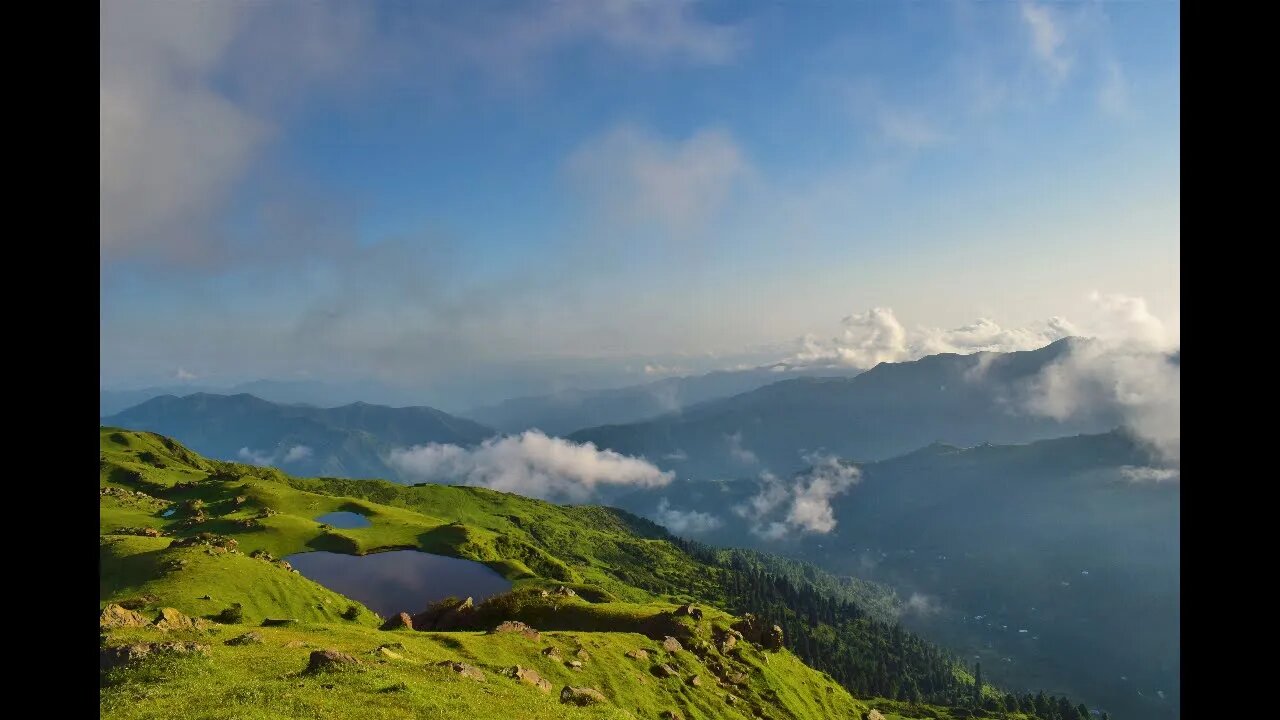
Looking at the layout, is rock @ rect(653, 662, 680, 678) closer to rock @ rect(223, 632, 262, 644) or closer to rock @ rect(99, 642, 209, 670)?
rock @ rect(223, 632, 262, 644)

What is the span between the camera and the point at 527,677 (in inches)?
1816

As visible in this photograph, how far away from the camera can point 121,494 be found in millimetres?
177750

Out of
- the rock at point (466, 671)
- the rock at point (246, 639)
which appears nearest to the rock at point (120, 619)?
the rock at point (246, 639)

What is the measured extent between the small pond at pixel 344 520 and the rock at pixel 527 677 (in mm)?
138470

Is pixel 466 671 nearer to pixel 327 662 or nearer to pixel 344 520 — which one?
pixel 327 662

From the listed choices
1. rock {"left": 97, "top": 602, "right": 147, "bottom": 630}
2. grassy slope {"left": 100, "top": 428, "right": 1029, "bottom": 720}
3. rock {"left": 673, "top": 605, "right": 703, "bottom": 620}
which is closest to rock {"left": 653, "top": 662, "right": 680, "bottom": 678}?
grassy slope {"left": 100, "top": 428, "right": 1029, "bottom": 720}

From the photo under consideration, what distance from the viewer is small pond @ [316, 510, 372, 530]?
17030cm

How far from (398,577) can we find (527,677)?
345 ft

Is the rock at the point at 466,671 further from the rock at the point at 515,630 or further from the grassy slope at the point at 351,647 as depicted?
the rock at the point at 515,630

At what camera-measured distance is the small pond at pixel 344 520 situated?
559ft

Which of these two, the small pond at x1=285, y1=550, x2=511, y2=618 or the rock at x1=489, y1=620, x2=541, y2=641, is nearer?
the rock at x1=489, y1=620, x2=541, y2=641

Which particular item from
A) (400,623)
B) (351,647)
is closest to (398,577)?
(400,623)

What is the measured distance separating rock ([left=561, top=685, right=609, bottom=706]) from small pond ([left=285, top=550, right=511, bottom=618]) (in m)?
81.9
